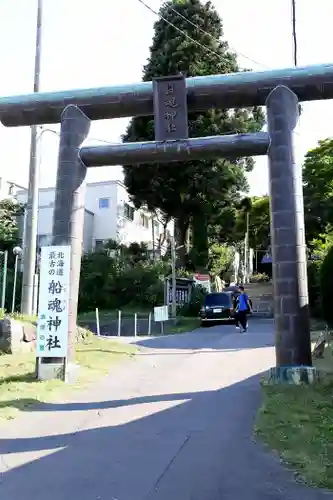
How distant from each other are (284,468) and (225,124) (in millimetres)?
28286

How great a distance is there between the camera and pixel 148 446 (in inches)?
223

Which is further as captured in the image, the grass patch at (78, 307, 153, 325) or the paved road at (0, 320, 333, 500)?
the grass patch at (78, 307, 153, 325)

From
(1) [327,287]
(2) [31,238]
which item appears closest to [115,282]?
(2) [31,238]

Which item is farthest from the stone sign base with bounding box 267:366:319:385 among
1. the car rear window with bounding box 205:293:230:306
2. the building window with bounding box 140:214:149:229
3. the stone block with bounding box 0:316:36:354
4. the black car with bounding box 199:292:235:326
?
the building window with bounding box 140:214:149:229

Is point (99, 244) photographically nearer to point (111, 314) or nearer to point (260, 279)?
point (111, 314)

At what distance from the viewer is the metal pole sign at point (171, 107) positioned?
9977mm

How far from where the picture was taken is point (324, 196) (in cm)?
3403

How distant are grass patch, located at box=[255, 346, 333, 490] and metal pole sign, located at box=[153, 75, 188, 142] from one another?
4.88 meters

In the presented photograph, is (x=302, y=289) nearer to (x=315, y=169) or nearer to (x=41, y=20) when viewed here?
(x=41, y=20)

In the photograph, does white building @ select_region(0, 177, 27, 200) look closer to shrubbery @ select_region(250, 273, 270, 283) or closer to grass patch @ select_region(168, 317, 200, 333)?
grass patch @ select_region(168, 317, 200, 333)

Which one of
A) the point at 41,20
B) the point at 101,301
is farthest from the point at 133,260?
the point at 41,20

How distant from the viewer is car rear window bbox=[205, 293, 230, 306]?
25.8m

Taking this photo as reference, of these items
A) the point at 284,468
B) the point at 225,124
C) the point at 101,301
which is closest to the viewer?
the point at 284,468

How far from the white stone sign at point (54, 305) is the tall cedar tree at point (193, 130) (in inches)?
852
